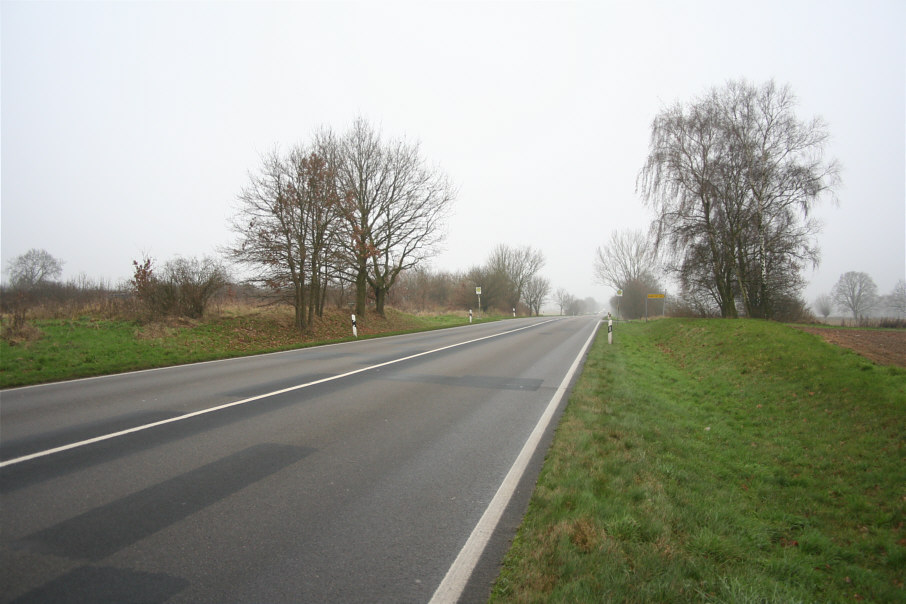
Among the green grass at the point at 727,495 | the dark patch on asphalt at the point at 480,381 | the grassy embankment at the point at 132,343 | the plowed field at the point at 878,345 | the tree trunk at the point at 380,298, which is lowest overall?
the green grass at the point at 727,495

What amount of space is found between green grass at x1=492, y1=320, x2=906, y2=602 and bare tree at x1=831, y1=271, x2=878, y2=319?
46.4 meters

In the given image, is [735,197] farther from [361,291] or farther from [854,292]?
[854,292]

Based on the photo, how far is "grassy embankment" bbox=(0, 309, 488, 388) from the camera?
9.34m

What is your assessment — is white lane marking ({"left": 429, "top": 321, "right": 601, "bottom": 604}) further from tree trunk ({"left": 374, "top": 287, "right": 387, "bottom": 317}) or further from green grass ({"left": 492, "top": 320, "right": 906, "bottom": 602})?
tree trunk ({"left": 374, "top": 287, "right": 387, "bottom": 317})

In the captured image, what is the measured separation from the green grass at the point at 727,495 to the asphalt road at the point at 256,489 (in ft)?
1.28

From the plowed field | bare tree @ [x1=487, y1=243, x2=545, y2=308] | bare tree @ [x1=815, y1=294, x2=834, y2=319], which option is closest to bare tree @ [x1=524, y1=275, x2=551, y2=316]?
bare tree @ [x1=487, y1=243, x2=545, y2=308]

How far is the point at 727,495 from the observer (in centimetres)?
387

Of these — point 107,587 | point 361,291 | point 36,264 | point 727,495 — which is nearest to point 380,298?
point 361,291

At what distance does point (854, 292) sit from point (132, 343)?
5951 centimetres

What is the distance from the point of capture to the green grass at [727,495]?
8.16 feet

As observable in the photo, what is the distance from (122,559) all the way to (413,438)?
2.80m

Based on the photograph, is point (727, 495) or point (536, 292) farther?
point (536, 292)

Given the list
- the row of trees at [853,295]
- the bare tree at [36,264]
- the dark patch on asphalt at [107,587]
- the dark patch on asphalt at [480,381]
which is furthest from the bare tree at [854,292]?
the bare tree at [36,264]

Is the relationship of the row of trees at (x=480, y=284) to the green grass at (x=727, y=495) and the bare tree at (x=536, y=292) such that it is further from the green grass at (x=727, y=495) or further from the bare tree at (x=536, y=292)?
the green grass at (x=727, y=495)
